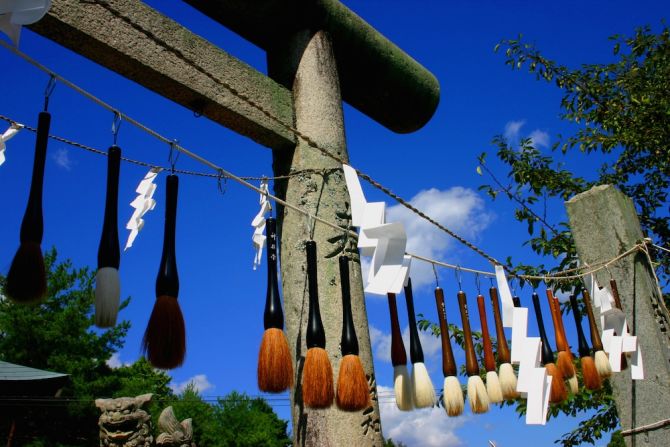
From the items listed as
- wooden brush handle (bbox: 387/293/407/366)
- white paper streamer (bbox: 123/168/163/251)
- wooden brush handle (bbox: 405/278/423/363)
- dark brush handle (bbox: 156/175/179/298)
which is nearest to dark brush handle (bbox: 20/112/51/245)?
dark brush handle (bbox: 156/175/179/298)

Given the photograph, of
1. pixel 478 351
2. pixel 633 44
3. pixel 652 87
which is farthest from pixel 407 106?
pixel 633 44

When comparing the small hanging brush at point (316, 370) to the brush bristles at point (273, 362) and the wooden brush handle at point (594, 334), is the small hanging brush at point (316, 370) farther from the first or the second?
the wooden brush handle at point (594, 334)

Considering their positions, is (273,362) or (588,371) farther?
(588,371)

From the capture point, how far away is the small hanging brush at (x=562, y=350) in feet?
12.0

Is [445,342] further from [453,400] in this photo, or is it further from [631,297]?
[631,297]

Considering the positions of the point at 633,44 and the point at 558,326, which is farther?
the point at 633,44

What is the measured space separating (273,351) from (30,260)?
3.02 ft

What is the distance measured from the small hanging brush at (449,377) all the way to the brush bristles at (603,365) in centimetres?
134

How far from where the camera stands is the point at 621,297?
162 inches

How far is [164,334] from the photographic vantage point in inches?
71.7

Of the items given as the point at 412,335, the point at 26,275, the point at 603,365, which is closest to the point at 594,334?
the point at 603,365

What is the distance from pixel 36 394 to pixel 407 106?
13.5 meters

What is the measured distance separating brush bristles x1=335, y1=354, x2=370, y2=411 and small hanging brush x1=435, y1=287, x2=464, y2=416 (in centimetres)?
65

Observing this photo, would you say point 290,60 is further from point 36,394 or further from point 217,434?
point 217,434
